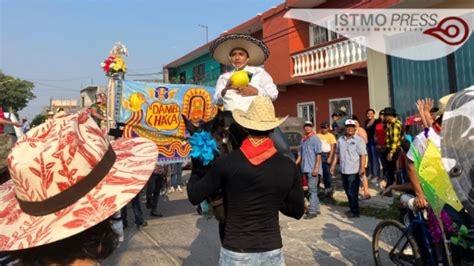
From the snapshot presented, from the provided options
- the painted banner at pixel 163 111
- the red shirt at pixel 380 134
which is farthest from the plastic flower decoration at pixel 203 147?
the red shirt at pixel 380 134

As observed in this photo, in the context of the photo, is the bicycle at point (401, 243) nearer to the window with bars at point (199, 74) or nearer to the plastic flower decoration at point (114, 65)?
the plastic flower decoration at point (114, 65)

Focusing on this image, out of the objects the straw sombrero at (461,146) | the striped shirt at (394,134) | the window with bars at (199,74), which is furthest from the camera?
the window with bars at (199,74)

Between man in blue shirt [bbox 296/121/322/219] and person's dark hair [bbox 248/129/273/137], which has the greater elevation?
person's dark hair [bbox 248/129/273/137]

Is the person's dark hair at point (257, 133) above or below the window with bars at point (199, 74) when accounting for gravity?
below

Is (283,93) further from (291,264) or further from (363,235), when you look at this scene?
(291,264)

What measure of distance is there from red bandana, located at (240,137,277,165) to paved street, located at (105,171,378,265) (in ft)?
9.82

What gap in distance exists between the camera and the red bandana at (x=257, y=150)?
103 inches

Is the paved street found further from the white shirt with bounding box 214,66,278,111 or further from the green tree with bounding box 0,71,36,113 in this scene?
the green tree with bounding box 0,71,36,113

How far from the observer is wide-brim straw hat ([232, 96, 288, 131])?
262cm

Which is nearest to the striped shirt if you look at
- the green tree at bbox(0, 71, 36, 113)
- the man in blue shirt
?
the man in blue shirt

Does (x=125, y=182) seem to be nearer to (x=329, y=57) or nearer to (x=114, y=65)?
(x=114, y=65)

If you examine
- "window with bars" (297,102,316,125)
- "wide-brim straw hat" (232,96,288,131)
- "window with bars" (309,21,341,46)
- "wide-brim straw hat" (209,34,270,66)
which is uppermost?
"window with bars" (309,21,341,46)

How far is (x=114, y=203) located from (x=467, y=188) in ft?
5.82

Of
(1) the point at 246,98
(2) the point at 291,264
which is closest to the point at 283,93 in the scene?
(2) the point at 291,264
